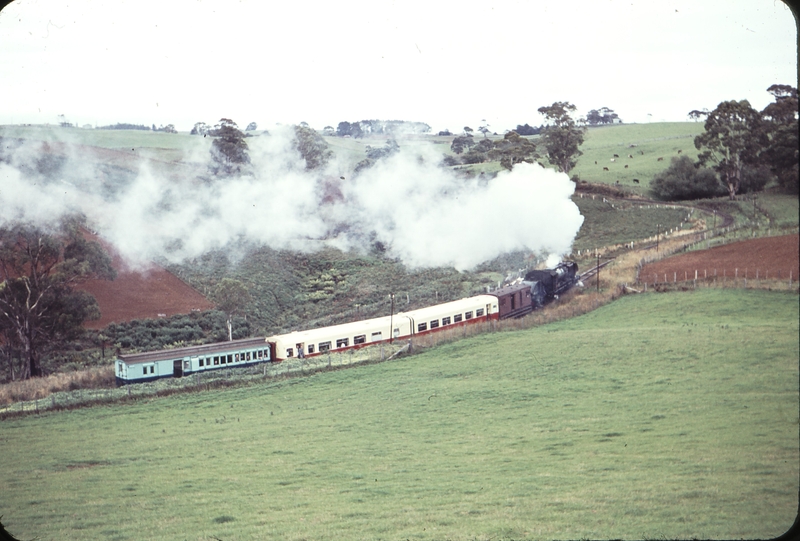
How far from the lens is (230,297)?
69.8 feet

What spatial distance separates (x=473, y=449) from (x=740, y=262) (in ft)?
25.5

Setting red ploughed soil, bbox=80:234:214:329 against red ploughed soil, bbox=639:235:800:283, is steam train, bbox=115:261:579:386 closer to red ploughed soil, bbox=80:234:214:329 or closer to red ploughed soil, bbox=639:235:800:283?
red ploughed soil, bbox=80:234:214:329

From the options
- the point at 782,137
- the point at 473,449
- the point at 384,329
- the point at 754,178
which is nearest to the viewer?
the point at 782,137

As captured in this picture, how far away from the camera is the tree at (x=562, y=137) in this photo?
27.0 meters

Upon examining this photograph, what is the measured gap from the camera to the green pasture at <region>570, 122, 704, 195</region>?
2958 centimetres

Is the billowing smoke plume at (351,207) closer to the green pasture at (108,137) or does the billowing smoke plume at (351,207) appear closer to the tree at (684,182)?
the green pasture at (108,137)

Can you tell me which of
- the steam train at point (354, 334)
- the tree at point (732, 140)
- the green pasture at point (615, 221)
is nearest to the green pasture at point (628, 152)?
the green pasture at point (615, 221)

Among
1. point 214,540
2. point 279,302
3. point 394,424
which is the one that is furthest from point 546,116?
point 214,540

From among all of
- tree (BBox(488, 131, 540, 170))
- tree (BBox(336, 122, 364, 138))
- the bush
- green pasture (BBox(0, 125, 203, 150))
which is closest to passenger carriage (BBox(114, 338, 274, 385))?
green pasture (BBox(0, 125, 203, 150))

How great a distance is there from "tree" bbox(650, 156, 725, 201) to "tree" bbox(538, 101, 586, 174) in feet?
11.6

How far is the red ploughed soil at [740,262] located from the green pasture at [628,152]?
29.6 ft

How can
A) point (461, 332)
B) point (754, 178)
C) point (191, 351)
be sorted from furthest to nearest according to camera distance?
point (461, 332)
point (191, 351)
point (754, 178)

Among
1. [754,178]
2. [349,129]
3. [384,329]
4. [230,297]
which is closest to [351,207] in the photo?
[349,129]

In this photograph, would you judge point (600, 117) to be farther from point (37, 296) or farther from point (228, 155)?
point (37, 296)
